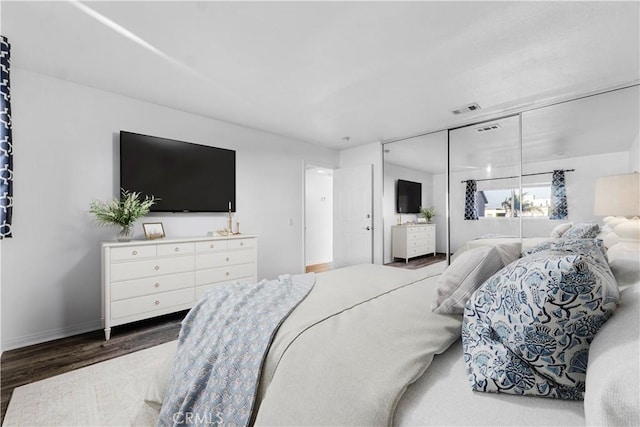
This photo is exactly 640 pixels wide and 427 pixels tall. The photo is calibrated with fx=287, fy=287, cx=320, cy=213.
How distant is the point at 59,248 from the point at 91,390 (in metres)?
1.60

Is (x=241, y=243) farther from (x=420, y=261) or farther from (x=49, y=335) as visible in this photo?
(x=420, y=261)

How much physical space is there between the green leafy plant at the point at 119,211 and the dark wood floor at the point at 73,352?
1.00 metres

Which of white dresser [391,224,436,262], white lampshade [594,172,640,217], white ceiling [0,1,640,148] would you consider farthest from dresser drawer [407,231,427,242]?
white lampshade [594,172,640,217]

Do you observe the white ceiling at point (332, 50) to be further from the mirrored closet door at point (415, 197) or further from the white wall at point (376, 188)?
the white wall at point (376, 188)

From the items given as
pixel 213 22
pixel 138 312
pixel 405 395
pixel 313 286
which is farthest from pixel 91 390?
pixel 213 22

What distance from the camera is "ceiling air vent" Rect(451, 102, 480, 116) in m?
3.31

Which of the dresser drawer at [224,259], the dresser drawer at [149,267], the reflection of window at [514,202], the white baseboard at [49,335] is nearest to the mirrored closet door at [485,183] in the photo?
the reflection of window at [514,202]

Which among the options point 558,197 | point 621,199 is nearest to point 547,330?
point 621,199

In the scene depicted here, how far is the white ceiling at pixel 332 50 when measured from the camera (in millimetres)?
1846

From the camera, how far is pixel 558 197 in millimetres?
3088

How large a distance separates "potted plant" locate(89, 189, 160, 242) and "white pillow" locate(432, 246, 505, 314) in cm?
285

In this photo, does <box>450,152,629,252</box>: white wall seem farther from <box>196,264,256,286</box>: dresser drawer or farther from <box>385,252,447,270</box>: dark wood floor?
<box>196,264,256,286</box>: dresser drawer

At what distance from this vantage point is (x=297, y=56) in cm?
234

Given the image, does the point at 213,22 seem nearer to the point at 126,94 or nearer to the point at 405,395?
the point at 126,94
